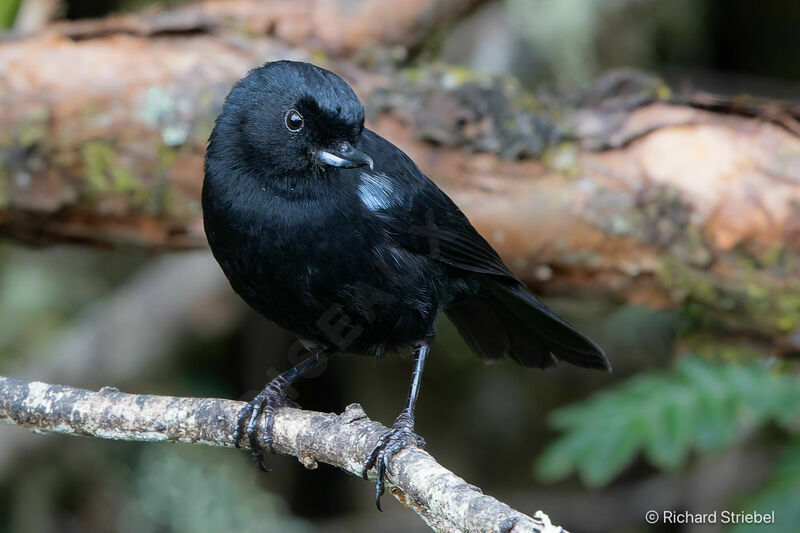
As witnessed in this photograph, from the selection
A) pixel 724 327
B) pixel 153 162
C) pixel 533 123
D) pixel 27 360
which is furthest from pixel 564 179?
pixel 27 360

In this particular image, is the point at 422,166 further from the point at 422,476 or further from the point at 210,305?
the point at 422,476

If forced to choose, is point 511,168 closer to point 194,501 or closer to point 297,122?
point 297,122

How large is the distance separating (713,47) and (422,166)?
3.62 metres

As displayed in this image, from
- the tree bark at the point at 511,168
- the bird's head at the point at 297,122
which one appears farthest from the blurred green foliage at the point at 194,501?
the bird's head at the point at 297,122

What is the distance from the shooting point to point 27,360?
5.23 meters

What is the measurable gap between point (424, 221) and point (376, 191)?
0.25 meters

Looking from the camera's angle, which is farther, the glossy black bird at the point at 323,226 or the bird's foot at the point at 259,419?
the bird's foot at the point at 259,419

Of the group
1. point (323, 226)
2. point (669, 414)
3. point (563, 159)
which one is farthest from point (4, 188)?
→ point (669, 414)

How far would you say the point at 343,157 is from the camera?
9.53 ft

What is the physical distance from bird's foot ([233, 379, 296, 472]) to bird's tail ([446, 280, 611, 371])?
2.96ft

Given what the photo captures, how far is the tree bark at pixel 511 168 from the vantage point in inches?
160

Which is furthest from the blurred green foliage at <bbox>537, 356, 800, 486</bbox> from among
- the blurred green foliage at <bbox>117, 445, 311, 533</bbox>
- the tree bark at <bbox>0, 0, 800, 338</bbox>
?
the blurred green foliage at <bbox>117, 445, 311, 533</bbox>

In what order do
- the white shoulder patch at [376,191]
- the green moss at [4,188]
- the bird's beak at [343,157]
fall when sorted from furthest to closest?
the green moss at [4,188] < the white shoulder patch at [376,191] < the bird's beak at [343,157]

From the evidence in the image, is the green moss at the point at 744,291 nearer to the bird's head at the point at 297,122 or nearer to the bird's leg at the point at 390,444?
the bird's leg at the point at 390,444
